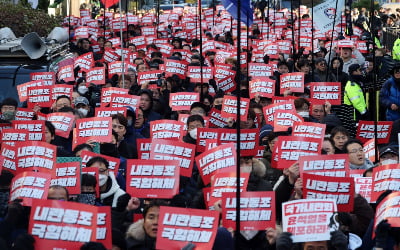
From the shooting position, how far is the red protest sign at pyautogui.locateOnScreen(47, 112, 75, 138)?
518 inches

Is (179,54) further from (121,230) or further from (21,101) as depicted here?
(121,230)

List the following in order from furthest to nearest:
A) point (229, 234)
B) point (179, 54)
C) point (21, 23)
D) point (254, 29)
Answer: point (254, 29) → point (21, 23) → point (179, 54) → point (229, 234)

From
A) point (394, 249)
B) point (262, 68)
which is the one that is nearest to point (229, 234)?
point (394, 249)

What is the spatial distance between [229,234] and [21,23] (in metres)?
21.9

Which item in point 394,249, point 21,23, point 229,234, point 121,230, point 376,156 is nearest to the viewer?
point 394,249

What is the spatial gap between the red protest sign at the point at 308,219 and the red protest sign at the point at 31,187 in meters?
2.06

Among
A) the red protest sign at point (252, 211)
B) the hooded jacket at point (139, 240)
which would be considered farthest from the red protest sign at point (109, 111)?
the hooded jacket at point (139, 240)

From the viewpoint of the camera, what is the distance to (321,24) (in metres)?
22.5

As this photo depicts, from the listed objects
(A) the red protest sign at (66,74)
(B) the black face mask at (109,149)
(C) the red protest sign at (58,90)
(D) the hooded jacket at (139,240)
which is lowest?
(D) the hooded jacket at (139,240)

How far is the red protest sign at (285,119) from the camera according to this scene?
516 inches

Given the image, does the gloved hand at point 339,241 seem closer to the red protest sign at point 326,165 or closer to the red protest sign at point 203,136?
the red protest sign at point 326,165

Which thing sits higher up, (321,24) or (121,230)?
(321,24)

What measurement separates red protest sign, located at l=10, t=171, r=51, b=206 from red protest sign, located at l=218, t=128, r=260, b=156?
2.42m

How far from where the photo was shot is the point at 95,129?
40.0 feet
